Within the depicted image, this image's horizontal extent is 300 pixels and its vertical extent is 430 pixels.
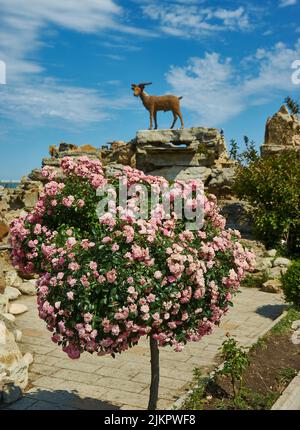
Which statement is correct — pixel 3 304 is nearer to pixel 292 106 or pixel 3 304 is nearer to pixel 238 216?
pixel 238 216

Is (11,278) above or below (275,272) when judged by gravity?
above

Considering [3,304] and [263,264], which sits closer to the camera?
[3,304]

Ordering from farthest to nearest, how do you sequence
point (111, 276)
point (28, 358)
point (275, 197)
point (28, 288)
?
point (275, 197) → point (28, 288) → point (28, 358) → point (111, 276)

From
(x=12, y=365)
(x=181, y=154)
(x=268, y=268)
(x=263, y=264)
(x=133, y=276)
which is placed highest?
(x=181, y=154)

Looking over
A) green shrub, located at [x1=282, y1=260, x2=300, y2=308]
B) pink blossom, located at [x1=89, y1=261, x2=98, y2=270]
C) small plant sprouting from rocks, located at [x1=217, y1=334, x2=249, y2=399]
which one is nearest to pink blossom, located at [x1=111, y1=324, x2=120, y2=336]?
pink blossom, located at [x1=89, y1=261, x2=98, y2=270]

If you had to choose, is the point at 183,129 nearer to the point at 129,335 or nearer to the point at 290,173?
the point at 290,173

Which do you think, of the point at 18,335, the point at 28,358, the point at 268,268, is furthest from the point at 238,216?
the point at 28,358

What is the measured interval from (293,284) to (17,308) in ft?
22.2

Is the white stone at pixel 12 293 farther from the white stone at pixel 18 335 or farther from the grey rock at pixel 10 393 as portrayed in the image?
the grey rock at pixel 10 393

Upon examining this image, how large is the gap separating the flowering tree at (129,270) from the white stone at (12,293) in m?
7.08

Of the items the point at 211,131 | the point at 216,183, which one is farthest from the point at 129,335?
the point at 211,131

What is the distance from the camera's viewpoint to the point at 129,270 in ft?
17.2

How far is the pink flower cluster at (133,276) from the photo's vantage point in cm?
520

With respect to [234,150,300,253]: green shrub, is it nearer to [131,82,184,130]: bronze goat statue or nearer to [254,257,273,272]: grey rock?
[254,257,273,272]: grey rock
